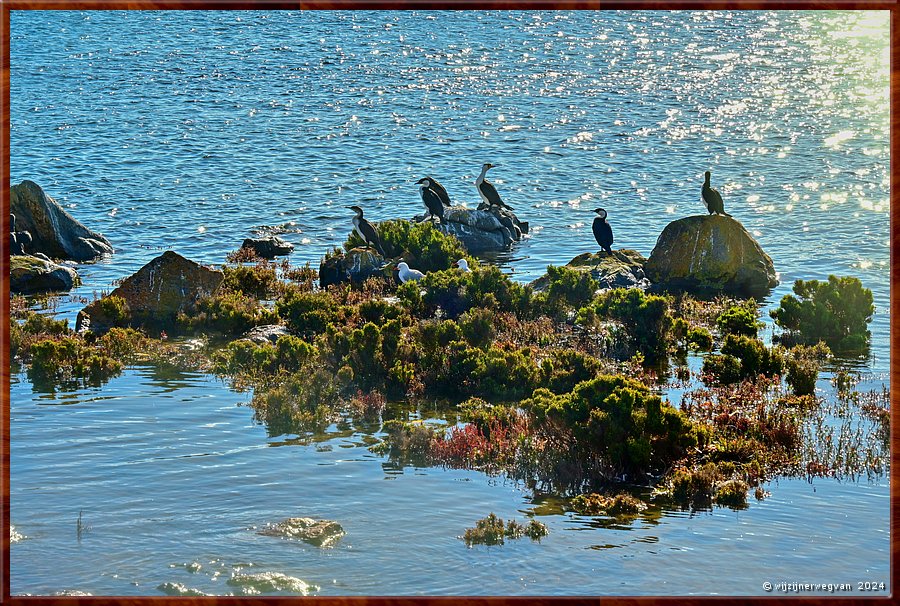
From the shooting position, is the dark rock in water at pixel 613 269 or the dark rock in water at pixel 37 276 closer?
the dark rock in water at pixel 613 269

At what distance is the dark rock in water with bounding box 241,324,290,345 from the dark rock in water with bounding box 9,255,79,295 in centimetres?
710

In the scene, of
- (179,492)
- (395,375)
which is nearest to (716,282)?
(395,375)

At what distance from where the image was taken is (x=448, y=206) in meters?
30.4

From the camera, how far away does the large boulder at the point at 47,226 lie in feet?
90.6

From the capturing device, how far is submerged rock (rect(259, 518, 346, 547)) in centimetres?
1074

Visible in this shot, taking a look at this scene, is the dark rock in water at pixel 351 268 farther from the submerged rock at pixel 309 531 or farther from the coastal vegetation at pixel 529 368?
the submerged rock at pixel 309 531

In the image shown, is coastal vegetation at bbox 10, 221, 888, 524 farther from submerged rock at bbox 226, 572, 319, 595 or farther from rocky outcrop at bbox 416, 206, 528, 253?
rocky outcrop at bbox 416, 206, 528, 253

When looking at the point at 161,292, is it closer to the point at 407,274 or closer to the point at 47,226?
the point at 407,274

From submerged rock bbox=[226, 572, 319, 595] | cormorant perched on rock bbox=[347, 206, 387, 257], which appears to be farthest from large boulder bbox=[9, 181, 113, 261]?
submerged rock bbox=[226, 572, 319, 595]

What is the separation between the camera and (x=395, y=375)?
A: 16.5 metres

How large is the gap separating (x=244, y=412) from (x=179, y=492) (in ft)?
11.1

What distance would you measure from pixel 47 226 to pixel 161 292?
942cm

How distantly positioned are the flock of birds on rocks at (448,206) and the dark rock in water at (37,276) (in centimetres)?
691

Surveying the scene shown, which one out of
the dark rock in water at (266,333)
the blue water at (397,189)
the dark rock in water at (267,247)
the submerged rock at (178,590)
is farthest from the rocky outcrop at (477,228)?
the submerged rock at (178,590)
